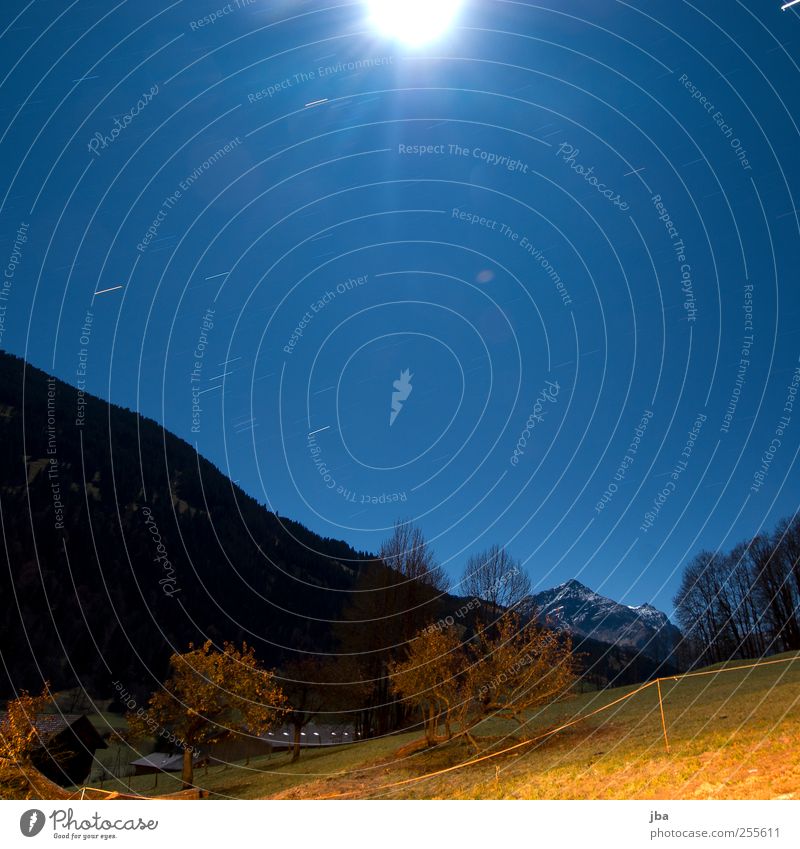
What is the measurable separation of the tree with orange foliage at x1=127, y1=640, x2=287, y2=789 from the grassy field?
3221 millimetres

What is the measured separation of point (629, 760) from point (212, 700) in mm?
26149

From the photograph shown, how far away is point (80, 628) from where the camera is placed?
128m

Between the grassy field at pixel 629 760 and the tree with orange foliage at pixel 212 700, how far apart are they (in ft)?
10.6

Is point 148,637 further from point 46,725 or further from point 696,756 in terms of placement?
point 696,756

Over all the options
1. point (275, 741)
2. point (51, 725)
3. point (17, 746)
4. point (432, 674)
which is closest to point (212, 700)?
point (17, 746)

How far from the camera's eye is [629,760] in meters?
15.3

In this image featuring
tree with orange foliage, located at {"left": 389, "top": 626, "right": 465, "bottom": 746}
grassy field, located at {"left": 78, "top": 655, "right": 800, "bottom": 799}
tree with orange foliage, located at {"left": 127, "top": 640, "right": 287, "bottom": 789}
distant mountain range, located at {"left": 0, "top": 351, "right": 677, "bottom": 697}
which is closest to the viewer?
grassy field, located at {"left": 78, "top": 655, "right": 800, "bottom": 799}

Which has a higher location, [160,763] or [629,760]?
[629,760]

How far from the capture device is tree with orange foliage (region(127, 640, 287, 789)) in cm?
3231

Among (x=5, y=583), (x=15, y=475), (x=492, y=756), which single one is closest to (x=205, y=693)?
(x=492, y=756)
